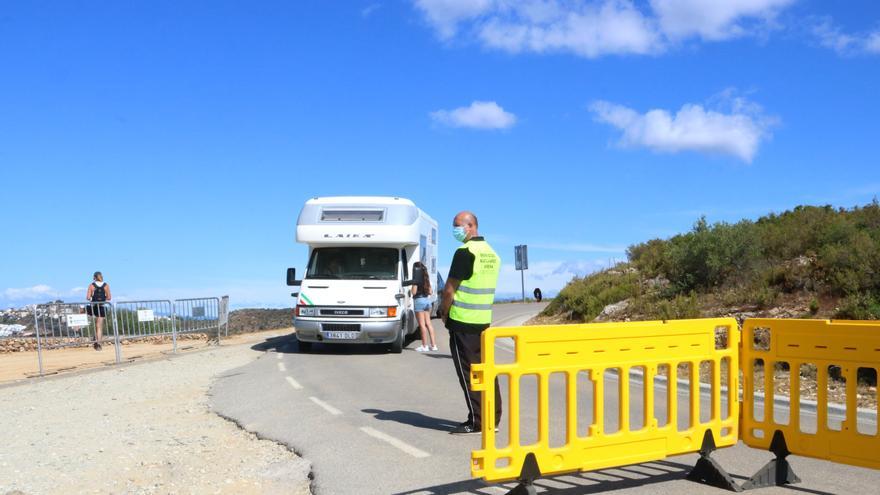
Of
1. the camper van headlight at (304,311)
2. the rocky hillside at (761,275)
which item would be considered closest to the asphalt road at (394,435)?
the camper van headlight at (304,311)

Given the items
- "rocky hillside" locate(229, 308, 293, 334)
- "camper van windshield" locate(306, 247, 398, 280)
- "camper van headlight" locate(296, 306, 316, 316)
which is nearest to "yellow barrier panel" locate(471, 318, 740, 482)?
"camper van headlight" locate(296, 306, 316, 316)

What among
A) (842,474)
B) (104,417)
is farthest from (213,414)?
(842,474)

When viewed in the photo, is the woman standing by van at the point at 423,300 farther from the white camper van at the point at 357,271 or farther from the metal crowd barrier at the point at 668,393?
the metal crowd barrier at the point at 668,393

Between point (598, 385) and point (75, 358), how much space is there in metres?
17.6

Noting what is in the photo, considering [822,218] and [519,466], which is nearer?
[519,466]

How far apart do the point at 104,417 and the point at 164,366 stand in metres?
6.82

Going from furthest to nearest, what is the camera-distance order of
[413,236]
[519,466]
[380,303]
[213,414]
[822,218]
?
[822,218], [413,236], [380,303], [213,414], [519,466]

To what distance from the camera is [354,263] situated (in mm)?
16594

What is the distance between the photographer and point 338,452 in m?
6.63

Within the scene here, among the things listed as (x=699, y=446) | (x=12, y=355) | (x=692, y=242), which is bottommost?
(x=12, y=355)

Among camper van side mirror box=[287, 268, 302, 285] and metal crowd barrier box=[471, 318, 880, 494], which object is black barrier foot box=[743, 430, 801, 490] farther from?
camper van side mirror box=[287, 268, 302, 285]

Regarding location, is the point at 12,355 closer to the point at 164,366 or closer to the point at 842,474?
the point at 164,366

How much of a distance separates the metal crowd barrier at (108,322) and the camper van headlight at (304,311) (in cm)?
455

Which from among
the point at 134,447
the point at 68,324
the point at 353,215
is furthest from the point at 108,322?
the point at 134,447
